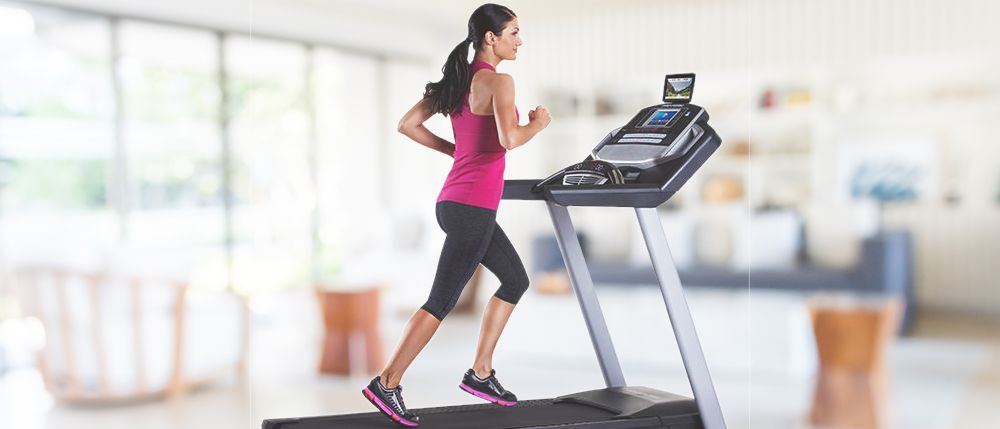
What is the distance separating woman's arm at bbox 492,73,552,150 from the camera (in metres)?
2.27

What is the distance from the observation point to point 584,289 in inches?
107

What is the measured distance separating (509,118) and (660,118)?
1.40 feet

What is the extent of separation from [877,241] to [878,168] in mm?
2282

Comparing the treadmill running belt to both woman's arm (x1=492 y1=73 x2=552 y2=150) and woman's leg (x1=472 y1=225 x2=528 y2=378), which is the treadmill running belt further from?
woman's arm (x1=492 y1=73 x2=552 y2=150)

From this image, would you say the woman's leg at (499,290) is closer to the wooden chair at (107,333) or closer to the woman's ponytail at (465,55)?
the woman's ponytail at (465,55)

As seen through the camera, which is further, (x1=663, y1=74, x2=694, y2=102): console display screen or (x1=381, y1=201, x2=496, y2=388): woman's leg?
(x1=663, y1=74, x2=694, y2=102): console display screen

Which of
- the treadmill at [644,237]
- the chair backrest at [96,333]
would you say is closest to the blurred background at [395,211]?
the chair backrest at [96,333]

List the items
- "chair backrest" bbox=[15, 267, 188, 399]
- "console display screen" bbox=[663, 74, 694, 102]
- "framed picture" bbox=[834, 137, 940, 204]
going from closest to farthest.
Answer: "console display screen" bbox=[663, 74, 694, 102], "chair backrest" bbox=[15, 267, 188, 399], "framed picture" bbox=[834, 137, 940, 204]

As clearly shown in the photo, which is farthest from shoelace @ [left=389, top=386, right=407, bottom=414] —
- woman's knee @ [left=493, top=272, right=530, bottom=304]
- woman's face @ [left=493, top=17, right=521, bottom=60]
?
woman's face @ [left=493, top=17, right=521, bottom=60]

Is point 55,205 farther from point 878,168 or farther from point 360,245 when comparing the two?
point 878,168

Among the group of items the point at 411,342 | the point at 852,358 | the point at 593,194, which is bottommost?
the point at 852,358

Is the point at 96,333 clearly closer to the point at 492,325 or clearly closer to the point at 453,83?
the point at 492,325

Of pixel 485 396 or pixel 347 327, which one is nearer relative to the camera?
pixel 485 396

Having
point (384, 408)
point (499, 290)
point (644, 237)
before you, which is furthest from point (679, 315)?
point (384, 408)
